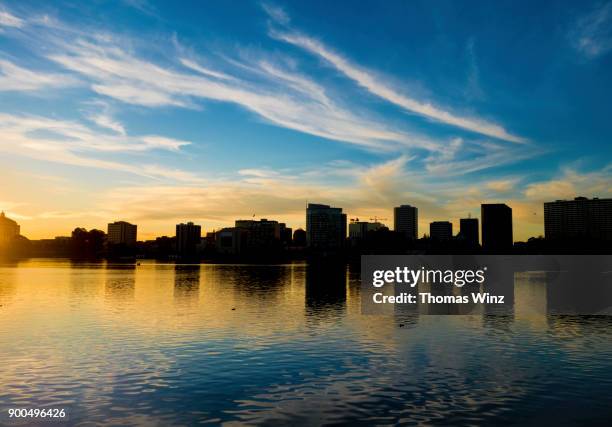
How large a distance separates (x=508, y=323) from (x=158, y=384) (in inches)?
1862

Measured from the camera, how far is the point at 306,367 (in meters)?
41.8

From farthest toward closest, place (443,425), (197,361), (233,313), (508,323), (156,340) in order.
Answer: (233,313) → (508,323) → (156,340) → (197,361) → (443,425)

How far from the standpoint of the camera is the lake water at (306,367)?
30.9 meters

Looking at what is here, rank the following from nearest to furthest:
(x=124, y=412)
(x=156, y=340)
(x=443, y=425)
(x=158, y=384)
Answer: (x=443, y=425)
(x=124, y=412)
(x=158, y=384)
(x=156, y=340)

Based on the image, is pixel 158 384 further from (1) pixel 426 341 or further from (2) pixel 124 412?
(1) pixel 426 341

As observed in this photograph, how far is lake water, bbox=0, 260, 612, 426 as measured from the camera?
30.9 meters

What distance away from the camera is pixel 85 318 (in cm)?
7081

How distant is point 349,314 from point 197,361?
35234mm

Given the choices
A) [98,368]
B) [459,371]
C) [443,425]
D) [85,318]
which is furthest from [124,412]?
[85,318]

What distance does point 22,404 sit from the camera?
31953mm

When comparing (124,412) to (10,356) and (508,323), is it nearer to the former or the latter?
(10,356)

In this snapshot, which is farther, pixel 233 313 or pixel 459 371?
pixel 233 313

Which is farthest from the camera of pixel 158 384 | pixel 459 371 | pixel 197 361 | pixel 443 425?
pixel 197 361

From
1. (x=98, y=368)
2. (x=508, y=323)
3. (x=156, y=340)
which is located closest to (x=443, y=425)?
(x=98, y=368)
